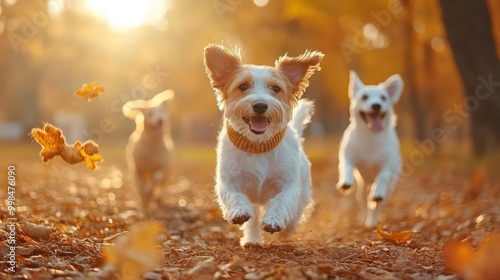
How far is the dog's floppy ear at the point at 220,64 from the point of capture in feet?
16.5

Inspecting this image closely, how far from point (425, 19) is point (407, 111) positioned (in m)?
15.1

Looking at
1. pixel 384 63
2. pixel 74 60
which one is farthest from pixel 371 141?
pixel 74 60

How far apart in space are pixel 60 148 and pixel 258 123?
1.70m

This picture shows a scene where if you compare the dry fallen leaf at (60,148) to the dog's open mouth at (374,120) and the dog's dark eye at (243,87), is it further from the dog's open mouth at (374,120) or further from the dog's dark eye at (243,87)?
the dog's open mouth at (374,120)

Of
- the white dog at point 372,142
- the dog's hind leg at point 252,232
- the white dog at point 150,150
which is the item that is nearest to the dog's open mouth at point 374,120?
the white dog at point 372,142

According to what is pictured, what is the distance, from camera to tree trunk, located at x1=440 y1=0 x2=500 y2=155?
36.4 feet

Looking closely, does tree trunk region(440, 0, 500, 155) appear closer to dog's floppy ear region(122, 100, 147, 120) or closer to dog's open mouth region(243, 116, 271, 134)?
dog's floppy ear region(122, 100, 147, 120)

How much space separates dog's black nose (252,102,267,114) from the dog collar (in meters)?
0.33

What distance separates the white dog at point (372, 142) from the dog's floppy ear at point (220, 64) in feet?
9.10

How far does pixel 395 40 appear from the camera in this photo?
64.1 feet

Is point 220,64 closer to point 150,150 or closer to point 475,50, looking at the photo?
point 150,150

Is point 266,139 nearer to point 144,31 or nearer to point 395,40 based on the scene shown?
point 395,40

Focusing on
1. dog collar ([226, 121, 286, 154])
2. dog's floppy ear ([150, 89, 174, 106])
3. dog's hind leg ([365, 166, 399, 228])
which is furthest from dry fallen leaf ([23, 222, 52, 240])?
dog's floppy ear ([150, 89, 174, 106])

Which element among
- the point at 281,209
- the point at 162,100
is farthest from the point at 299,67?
the point at 162,100
